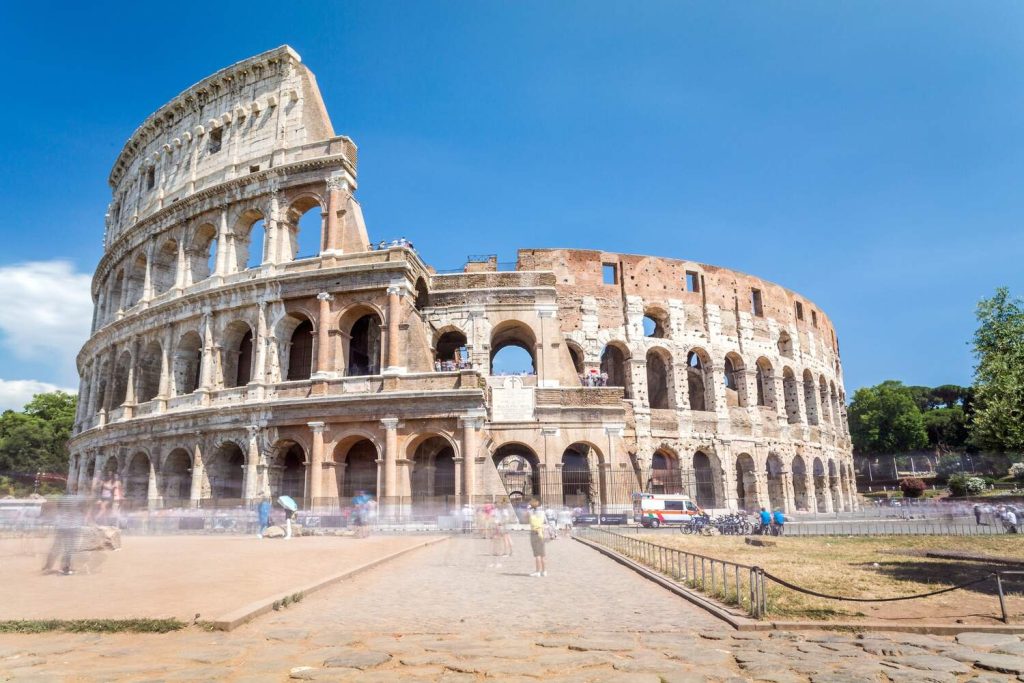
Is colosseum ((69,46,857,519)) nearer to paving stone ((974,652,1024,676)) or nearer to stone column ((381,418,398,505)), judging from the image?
stone column ((381,418,398,505))

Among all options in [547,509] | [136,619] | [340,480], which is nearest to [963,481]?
[547,509]

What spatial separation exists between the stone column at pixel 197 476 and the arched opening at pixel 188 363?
3.42m

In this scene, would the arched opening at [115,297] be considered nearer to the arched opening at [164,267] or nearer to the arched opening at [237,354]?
the arched opening at [164,267]

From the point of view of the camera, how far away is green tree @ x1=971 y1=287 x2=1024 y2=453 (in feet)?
58.5

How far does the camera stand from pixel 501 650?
19.3ft

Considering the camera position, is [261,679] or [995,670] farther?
[995,670]

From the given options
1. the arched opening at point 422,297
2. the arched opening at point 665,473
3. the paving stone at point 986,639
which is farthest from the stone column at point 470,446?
the paving stone at point 986,639

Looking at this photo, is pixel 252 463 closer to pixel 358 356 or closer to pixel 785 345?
pixel 358 356

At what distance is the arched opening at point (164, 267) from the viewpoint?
30.9m

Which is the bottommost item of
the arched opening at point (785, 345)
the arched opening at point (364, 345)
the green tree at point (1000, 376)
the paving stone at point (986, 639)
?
the paving stone at point (986, 639)

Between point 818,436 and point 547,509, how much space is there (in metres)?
22.0

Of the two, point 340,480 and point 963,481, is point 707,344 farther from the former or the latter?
point 340,480

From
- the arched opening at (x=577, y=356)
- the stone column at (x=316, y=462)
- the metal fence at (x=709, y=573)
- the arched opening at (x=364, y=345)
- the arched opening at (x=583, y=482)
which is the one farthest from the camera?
the arched opening at (x=577, y=356)

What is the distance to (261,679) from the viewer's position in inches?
193
